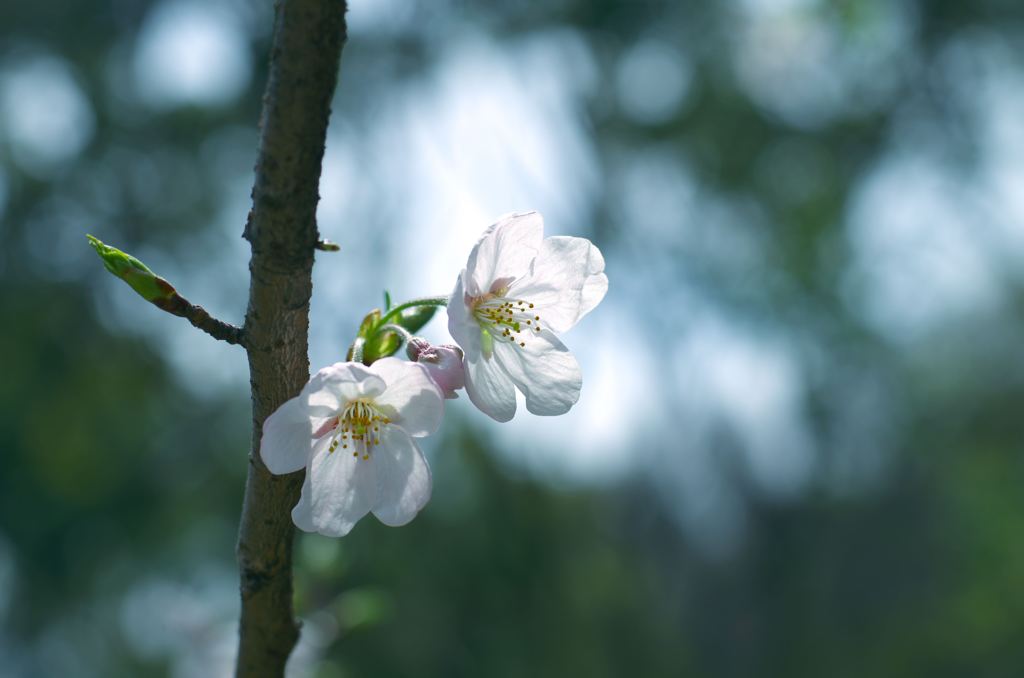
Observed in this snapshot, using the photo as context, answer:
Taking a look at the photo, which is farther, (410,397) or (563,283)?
(563,283)

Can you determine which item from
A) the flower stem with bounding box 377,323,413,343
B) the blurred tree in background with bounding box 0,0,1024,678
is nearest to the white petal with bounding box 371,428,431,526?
the flower stem with bounding box 377,323,413,343

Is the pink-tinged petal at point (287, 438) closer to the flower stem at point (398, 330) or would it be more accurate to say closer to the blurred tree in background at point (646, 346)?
the flower stem at point (398, 330)

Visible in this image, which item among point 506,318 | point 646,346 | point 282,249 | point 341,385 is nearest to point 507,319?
point 506,318

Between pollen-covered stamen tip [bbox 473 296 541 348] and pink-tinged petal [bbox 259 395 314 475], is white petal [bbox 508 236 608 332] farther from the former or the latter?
pink-tinged petal [bbox 259 395 314 475]

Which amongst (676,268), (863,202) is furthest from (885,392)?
(676,268)

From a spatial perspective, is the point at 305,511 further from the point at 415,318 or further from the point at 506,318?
the point at 506,318

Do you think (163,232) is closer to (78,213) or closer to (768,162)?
(78,213)
